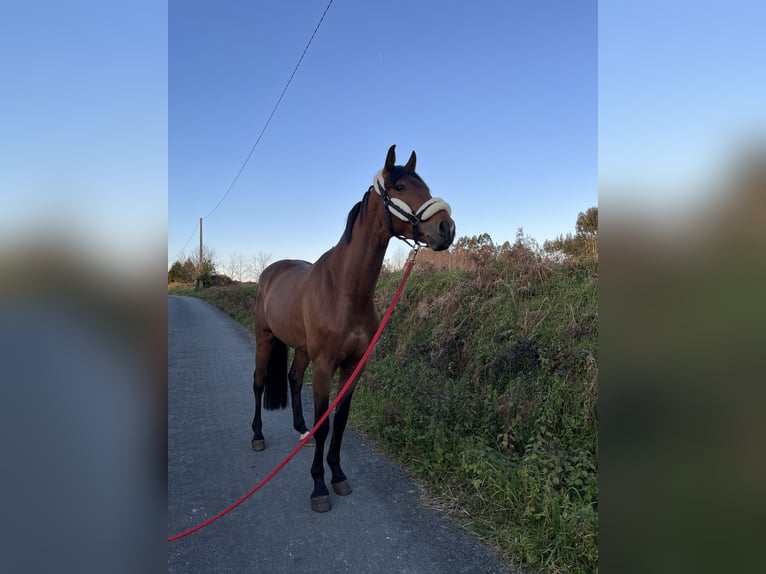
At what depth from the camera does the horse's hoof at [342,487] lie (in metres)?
2.88

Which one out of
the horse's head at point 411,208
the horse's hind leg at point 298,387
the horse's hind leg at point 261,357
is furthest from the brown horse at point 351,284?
the horse's hind leg at point 261,357

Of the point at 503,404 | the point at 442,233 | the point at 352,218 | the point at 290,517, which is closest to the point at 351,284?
the point at 352,218

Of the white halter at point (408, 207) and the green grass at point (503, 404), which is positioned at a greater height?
the white halter at point (408, 207)

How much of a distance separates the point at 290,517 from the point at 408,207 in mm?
2196

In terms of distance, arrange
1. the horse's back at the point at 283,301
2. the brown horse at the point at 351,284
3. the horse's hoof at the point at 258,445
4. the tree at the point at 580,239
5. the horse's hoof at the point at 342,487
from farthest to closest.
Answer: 1. the tree at the point at 580,239
2. the horse's hoof at the point at 258,445
3. the horse's back at the point at 283,301
4. the horse's hoof at the point at 342,487
5. the brown horse at the point at 351,284

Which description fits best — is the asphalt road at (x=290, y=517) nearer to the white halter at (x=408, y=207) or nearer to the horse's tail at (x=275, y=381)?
the horse's tail at (x=275, y=381)

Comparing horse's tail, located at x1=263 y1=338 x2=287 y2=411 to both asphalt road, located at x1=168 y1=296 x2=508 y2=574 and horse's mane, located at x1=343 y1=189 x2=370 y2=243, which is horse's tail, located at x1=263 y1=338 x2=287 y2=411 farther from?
horse's mane, located at x1=343 y1=189 x2=370 y2=243

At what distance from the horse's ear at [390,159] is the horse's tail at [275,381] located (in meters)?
2.43

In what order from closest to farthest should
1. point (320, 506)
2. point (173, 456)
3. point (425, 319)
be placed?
point (320, 506) < point (173, 456) < point (425, 319)

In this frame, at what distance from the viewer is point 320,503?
2676 millimetres
